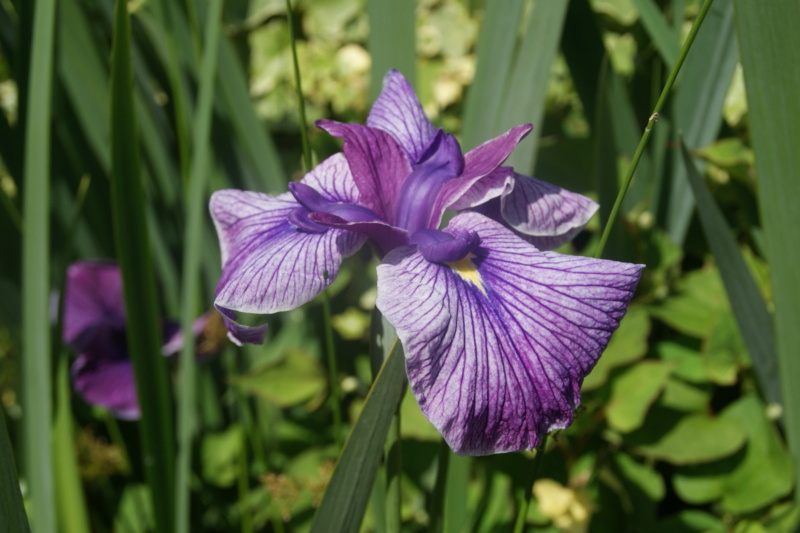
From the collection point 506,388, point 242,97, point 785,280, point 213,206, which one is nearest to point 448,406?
point 506,388

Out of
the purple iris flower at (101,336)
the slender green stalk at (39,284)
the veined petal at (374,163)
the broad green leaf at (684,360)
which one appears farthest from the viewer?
the purple iris flower at (101,336)

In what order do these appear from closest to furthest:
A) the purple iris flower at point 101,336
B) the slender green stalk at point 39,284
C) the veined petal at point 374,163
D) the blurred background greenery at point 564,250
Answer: the veined petal at point 374,163, the slender green stalk at point 39,284, the blurred background greenery at point 564,250, the purple iris flower at point 101,336

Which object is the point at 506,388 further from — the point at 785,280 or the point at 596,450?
the point at 596,450

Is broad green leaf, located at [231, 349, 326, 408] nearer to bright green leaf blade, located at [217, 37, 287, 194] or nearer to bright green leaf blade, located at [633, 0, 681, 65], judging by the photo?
bright green leaf blade, located at [217, 37, 287, 194]

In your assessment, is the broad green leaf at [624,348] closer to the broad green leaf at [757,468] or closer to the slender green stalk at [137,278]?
the broad green leaf at [757,468]

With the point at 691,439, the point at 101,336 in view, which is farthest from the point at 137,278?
the point at 691,439

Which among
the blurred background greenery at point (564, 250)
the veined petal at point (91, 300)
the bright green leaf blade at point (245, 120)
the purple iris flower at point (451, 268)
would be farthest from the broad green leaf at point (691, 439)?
the veined petal at point (91, 300)
